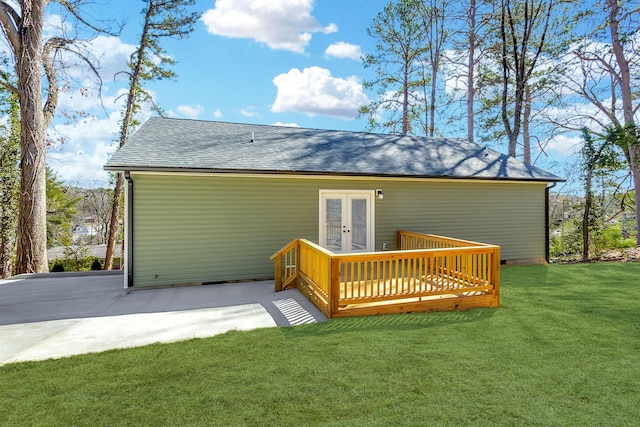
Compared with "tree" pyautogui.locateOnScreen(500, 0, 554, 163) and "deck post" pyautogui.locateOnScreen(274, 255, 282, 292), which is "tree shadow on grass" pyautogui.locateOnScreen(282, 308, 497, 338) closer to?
"deck post" pyautogui.locateOnScreen(274, 255, 282, 292)

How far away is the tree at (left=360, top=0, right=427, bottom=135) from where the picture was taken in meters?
17.0

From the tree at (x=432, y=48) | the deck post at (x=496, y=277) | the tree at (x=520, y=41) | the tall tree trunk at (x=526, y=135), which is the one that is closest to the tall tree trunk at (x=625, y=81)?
the tree at (x=520, y=41)

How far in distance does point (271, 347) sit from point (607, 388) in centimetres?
321

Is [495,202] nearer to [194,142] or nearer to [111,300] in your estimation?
[194,142]

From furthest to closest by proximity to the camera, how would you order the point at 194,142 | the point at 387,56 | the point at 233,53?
1. the point at 387,56
2. the point at 233,53
3. the point at 194,142

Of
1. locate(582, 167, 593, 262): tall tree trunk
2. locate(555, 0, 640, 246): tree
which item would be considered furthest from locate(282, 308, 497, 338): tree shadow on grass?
locate(555, 0, 640, 246): tree

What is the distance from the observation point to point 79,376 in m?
3.01

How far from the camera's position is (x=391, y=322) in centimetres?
450

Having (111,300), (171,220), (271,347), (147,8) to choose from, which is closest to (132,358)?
(271,347)

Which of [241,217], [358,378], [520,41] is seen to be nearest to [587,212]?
[520,41]

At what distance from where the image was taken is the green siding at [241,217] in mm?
6535

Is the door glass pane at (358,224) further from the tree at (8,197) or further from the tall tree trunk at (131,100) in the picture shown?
the tall tree trunk at (131,100)

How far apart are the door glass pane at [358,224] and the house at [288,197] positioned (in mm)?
25

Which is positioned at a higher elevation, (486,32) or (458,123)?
(486,32)
